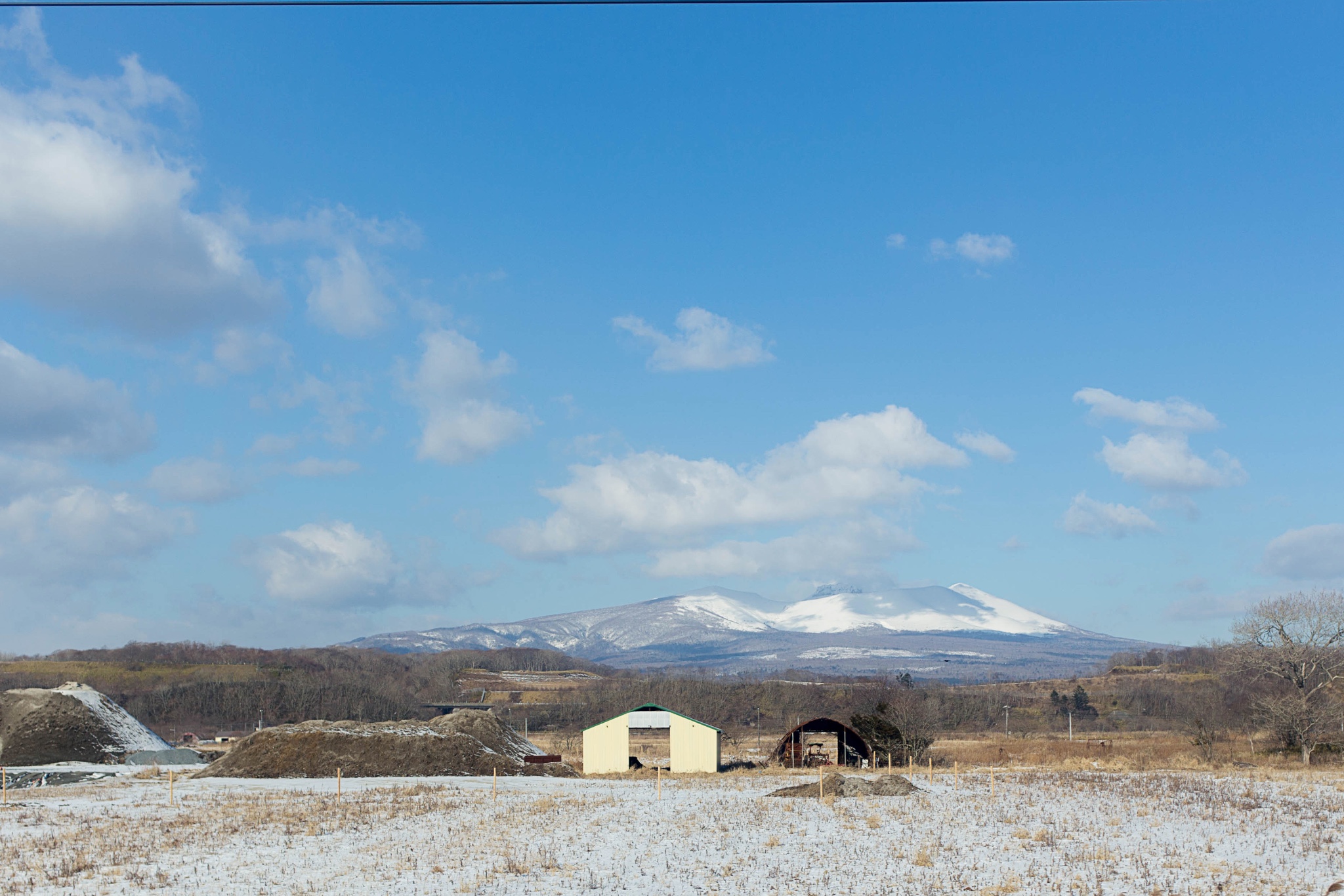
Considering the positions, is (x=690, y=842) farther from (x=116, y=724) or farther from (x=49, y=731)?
(x=116, y=724)

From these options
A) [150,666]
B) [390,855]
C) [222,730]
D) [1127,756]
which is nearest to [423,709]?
[222,730]

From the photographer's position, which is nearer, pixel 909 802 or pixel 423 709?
pixel 909 802

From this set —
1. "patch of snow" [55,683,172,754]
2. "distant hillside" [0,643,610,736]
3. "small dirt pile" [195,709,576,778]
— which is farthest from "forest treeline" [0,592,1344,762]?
"patch of snow" [55,683,172,754]

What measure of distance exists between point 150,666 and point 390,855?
7668 inches

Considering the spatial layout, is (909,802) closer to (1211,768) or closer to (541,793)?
(541,793)

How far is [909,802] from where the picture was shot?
116ft

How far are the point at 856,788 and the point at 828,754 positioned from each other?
32.4 m

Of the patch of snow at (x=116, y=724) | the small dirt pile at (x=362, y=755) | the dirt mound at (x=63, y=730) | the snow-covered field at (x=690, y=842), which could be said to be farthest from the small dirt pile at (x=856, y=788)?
the patch of snow at (x=116, y=724)

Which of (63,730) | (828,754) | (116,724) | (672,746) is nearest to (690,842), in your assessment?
(672,746)

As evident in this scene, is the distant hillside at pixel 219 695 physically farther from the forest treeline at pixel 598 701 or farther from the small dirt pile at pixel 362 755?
the small dirt pile at pixel 362 755

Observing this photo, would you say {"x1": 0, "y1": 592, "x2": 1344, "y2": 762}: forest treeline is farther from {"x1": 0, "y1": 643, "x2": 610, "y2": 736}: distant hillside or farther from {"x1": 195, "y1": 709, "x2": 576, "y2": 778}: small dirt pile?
{"x1": 195, "y1": 709, "x2": 576, "y2": 778}: small dirt pile

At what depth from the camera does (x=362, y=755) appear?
5550 centimetres

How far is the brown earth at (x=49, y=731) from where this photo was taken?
199ft

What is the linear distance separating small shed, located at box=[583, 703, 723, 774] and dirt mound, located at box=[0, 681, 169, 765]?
27375 mm
